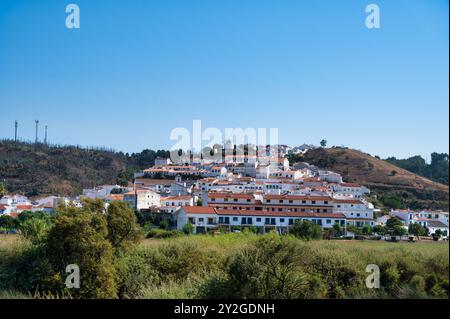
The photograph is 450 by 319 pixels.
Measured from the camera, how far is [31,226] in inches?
661

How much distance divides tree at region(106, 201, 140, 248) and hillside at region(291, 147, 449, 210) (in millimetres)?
21606

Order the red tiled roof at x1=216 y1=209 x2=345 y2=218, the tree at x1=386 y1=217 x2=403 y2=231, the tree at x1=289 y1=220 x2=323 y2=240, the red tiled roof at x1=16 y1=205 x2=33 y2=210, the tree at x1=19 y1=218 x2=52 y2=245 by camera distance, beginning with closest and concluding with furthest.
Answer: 1. the tree at x1=19 y1=218 x2=52 y2=245
2. the tree at x1=289 y1=220 x2=323 y2=240
3. the red tiled roof at x1=216 y1=209 x2=345 y2=218
4. the tree at x1=386 y1=217 x2=403 y2=231
5. the red tiled roof at x1=16 y1=205 x2=33 y2=210

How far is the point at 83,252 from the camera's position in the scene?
1108cm

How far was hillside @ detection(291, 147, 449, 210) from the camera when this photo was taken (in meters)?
34.7

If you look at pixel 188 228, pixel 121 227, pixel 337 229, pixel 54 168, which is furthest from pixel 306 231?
pixel 54 168

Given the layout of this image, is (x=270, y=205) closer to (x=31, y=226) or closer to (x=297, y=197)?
(x=297, y=197)

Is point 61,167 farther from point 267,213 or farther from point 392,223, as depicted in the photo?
point 392,223

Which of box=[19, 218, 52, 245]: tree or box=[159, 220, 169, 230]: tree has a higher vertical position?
box=[19, 218, 52, 245]: tree

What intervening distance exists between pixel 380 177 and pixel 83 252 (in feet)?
124

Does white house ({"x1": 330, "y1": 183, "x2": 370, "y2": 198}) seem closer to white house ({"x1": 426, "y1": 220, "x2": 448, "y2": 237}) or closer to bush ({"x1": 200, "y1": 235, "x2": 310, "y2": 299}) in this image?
white house ({"x1": 426, "y1": 220, "x2": 448, "y2": 237})

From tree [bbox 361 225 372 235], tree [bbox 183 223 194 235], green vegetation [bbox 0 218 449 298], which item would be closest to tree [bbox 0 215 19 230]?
tree [bbox 183 223 194 235]

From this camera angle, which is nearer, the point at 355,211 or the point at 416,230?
the point at 416,230

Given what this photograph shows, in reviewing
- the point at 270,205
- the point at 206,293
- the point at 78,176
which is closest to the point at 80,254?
the point at 206,293
